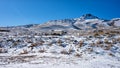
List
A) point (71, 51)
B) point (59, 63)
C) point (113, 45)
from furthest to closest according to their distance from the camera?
point (113, 45), point (71, 51), point (59, 63)

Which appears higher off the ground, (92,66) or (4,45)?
(4,45)

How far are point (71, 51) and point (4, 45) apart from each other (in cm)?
841

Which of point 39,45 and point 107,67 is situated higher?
point 39,45

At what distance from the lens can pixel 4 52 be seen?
58.0 feet

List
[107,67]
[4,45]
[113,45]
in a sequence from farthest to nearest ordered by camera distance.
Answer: [4,45] < [113,45] < [107,67]

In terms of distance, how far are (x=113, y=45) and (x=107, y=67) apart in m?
7.80

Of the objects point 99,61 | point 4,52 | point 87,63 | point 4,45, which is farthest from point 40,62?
point 4,45

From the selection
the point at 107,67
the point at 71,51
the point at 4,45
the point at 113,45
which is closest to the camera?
the point at 107,67

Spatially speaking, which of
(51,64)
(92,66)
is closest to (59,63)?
(51,64)

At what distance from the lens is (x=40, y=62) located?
13133 mm

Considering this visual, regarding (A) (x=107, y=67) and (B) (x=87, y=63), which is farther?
(B) (x=87, y=63)

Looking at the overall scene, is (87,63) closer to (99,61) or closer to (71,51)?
(99,61)

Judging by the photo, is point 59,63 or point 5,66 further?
point 59,63

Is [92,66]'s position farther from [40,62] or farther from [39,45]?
[39,45]
